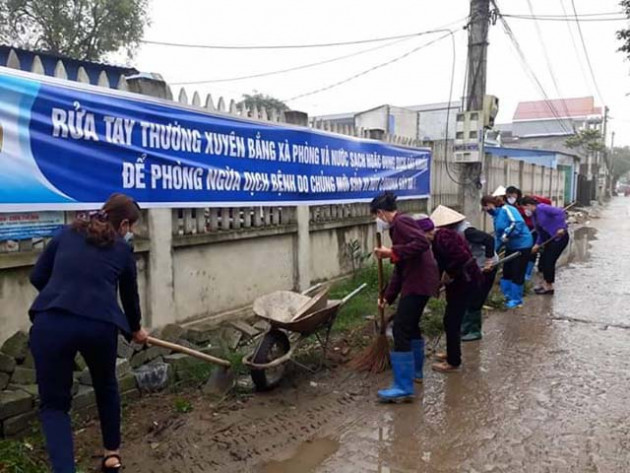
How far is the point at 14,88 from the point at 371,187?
5604 mm

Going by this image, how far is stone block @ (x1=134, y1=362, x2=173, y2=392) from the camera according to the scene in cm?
428

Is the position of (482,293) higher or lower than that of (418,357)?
higher

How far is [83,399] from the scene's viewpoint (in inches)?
150

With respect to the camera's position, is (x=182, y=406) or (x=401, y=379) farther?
(x=401, y=379)

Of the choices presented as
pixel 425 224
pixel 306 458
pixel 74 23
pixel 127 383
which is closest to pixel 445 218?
pixel 425 224

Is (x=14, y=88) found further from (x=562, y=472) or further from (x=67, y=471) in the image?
(x=562, y=472)

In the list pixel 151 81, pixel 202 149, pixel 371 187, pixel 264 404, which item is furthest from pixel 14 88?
pixel 371 187

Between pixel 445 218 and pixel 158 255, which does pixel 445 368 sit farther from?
pixel 158 255

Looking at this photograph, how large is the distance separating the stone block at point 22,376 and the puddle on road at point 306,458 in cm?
176

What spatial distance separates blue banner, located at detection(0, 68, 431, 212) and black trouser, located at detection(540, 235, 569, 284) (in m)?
3.87


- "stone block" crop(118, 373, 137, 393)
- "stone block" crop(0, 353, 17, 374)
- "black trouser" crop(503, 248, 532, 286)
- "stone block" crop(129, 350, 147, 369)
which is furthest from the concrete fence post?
"black trouser" crop(503, 248, 532, 286)

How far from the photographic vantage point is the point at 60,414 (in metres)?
2.84

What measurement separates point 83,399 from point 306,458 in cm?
164

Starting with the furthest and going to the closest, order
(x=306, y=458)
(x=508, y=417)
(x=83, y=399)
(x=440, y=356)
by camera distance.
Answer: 1. (x=440, y=356)
2. (x=508, y=417)
3. (x=83, y=399)
4. (x=306, y=458)
